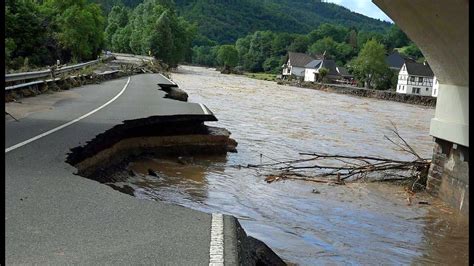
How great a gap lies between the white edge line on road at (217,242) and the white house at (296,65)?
118514 mm

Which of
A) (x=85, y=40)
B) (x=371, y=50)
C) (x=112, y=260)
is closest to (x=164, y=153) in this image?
(x=112, y=260)

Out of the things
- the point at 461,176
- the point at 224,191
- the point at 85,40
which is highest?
the point at 85,40

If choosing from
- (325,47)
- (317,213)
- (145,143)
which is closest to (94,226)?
(317,213)

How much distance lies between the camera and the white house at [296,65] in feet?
412

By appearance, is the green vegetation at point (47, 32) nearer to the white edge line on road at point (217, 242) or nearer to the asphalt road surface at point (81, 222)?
the asphalt road surface at point (81, 222)

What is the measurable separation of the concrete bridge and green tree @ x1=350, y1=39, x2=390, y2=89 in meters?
84.7

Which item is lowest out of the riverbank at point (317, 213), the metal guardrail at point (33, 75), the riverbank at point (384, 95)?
the riverbank at point (384, 95)

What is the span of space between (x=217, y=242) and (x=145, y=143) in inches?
358

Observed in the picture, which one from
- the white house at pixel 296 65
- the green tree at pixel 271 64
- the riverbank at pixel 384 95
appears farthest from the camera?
the green tree at pixel 271 64

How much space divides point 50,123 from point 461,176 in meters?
8.60

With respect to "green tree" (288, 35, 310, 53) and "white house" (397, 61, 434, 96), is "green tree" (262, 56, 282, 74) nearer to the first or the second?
"green tree" (288, 35, 310, 53)

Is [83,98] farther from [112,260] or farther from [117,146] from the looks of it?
[112,260]

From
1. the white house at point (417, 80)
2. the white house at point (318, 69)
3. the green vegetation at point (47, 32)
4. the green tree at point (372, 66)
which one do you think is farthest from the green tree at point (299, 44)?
the green vegetation at point (47, 32)

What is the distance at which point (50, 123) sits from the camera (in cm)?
1212
